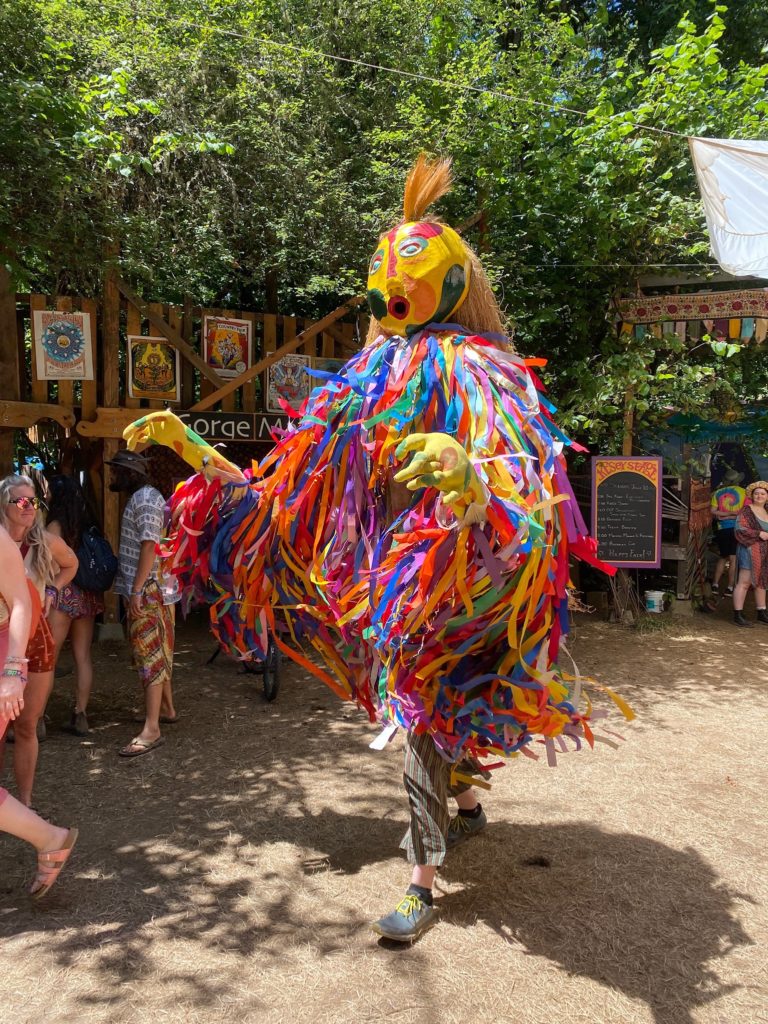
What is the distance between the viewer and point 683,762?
4113 mm

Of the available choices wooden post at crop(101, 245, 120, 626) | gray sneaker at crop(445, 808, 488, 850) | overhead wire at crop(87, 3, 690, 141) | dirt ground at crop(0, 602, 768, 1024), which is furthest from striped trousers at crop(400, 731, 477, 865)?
overhead wire at crop(87, 3, 690, 141)

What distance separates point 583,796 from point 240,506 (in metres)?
2.17

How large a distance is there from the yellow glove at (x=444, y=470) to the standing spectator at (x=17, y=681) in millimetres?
1470

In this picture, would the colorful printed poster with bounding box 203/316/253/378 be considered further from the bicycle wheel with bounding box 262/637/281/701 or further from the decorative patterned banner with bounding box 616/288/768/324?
the decorative patterned banner with bounding box 616/288/768/324

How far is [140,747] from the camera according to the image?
415 centimetres

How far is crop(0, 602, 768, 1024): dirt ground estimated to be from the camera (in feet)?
7.36

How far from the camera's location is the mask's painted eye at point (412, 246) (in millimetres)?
2588

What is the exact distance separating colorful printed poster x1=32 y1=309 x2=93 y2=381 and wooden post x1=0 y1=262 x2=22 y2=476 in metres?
0.17

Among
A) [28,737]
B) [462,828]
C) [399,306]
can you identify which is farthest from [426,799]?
[28,737]

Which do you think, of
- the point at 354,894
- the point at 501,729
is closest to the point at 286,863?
the point at 354,894

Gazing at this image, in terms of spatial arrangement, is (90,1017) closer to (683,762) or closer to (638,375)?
(683,762)

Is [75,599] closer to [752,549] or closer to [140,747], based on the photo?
[140,747]

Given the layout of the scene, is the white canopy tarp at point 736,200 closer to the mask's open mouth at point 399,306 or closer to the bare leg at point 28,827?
the mask's open mouth at point 399,306

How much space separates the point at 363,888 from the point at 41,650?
5.41 ft
